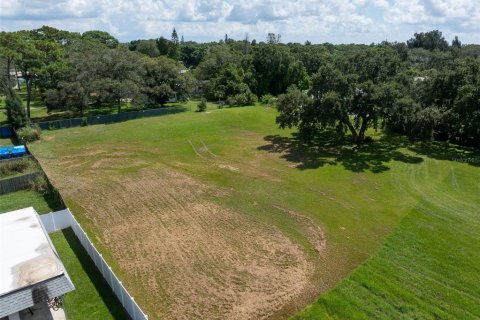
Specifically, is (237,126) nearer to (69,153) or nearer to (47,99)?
(69,153)

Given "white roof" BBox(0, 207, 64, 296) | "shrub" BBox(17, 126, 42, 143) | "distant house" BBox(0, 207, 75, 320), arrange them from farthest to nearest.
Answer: "shrub" BBox(17, 126, 42, 143), "white roof" BBox(0, 207, 64, 296), "distant house" BBox(0, 207, 75, 320)

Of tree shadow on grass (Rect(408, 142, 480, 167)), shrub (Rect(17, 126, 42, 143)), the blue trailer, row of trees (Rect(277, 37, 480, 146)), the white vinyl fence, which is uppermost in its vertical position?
row of trees (Rect(277, 37, 480, 146))

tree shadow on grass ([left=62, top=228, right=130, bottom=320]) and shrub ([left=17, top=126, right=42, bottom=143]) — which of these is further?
shrub ([left=17, top=126, right=42, bottom=143])

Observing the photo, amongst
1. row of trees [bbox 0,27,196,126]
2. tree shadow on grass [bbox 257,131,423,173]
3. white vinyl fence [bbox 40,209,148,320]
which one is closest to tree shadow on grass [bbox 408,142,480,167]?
tree shadow on grass [bbox 257,131,423,173]

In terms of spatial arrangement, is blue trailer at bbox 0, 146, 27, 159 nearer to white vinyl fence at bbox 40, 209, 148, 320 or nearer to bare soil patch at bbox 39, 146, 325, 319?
bare soil patch at bbox 39, 146, 325, 319

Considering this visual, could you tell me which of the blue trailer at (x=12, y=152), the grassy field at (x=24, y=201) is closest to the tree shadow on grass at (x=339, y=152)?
the grassy field at (x=24, y=201)

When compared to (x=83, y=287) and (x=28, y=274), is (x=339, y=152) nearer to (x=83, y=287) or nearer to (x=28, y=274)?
(x=83, y=287)

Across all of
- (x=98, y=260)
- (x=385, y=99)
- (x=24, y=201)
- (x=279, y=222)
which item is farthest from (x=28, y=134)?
(x=385, y=99)

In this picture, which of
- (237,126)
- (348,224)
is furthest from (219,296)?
(237,126)
